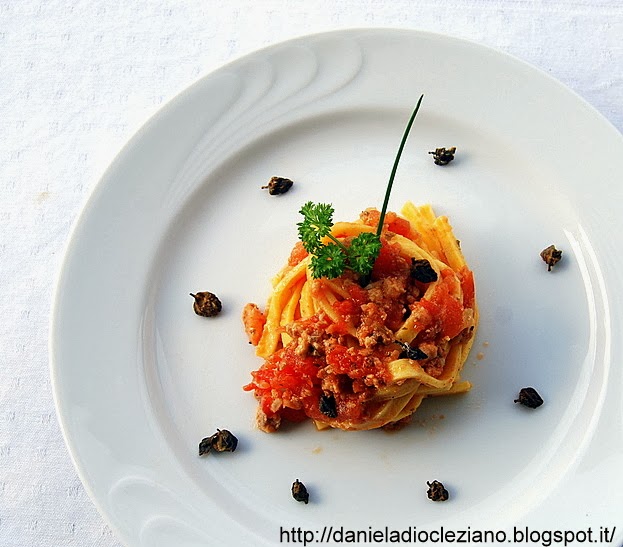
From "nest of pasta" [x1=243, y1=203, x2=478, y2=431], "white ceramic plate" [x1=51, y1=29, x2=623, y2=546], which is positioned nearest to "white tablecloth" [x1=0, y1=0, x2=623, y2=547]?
"white ceramic plate" [x1=51, y1=29, x2=623, y2=546]

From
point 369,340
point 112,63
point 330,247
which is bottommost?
point 369,340

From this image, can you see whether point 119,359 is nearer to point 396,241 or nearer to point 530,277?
point 396,241

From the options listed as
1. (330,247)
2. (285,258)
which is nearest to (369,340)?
(330,247)

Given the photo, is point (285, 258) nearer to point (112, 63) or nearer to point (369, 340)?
point (369, 340)

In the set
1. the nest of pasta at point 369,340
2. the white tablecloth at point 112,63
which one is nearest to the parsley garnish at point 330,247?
the nest of pasta at point 369,340

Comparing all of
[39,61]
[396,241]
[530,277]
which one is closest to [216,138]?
[396,241]

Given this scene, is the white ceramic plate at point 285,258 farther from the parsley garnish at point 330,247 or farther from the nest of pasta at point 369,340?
the parsley garnish at point 330,247

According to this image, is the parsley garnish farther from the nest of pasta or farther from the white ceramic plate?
the white ceramic plate
